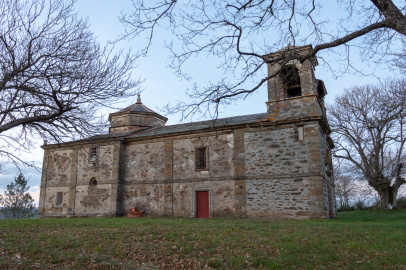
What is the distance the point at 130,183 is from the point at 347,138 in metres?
19.7

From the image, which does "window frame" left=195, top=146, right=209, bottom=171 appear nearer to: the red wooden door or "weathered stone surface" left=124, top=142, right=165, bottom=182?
the red wooden door

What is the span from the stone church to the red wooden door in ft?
0.19

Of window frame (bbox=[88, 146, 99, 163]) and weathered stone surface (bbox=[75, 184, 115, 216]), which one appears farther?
window frame (bbox=[88, 146, 99, 163])

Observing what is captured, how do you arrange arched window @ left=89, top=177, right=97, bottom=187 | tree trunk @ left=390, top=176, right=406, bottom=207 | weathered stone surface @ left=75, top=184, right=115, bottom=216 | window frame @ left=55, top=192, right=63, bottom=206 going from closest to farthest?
weathered stone surface @ left=75, top=184, right=115, bottom=216, arched window @ left=89, top=177, right=97, bottom=187, window frame @ left=55, top=192, right=63, bottom=206, tree trunk @ left=390, top=176, right=406, bottom=207

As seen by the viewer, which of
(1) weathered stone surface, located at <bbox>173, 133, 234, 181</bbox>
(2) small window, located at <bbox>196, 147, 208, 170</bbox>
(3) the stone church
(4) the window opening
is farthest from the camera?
(2) small window, located at <bbox>196, 147, 208, 170</bbox>

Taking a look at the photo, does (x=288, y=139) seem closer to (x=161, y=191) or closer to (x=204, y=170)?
(x=204, y=170)

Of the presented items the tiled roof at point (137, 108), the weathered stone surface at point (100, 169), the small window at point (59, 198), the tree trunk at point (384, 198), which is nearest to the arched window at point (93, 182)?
the weathered stone surface at point (100, 169)

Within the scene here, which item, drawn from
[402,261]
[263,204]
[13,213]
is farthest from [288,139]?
[13,213]

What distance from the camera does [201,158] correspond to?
719 inches

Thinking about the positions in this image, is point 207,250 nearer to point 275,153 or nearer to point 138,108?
point 275,153

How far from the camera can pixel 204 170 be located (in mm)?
17688

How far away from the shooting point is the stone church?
50.5ft

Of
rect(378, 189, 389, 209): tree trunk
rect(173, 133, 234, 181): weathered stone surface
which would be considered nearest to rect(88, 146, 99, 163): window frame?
rect(173, 133, 234, 181): weathered stone surface

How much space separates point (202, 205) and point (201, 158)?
2853 mm
